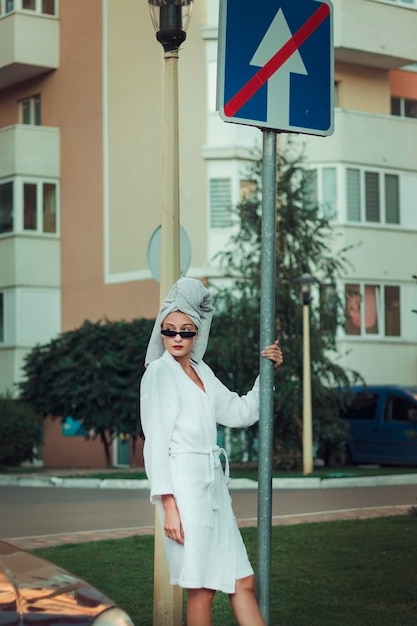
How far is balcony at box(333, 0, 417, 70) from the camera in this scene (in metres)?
35.8

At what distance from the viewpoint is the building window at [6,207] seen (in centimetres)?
3906

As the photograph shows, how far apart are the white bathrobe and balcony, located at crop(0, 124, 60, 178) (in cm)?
3335

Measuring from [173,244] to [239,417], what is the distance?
2.49 meters

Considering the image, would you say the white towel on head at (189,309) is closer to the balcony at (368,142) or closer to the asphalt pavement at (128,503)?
the asphalt pavement at (128,503)

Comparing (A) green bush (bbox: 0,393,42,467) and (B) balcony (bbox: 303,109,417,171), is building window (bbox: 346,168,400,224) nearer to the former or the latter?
(B) balcony (bbox: 303,109,417,171)

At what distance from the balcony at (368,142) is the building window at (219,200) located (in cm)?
230

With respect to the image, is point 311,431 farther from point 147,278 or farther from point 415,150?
point 415,150

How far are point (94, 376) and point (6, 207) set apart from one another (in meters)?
12.1

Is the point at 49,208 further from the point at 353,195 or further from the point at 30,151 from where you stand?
the point at 353,195

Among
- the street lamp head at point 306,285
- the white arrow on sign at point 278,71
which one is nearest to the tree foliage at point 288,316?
the street lamp head at point 306,285

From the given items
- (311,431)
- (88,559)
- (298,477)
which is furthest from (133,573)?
(311,431)

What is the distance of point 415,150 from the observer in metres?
37.8

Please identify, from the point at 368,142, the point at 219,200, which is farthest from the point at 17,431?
the point at 368,142

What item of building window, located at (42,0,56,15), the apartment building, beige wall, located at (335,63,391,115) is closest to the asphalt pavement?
the apartment building
